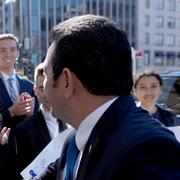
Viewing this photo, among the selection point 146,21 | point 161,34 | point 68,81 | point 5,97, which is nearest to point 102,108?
point 68,81

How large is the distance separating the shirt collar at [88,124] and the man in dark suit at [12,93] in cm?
178

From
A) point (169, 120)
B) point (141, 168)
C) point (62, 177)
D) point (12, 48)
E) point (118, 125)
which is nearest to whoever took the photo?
point (141, 168)

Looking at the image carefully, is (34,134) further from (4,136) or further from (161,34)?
(161,34)

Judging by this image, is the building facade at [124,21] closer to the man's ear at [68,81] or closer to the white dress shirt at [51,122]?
the white dress shirt at [51,122]

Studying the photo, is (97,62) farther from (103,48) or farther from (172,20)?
(172,20)

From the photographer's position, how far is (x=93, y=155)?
1282mm

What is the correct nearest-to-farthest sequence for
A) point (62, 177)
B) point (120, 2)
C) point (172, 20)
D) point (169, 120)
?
point (62, 177) → point (169, 120) → point (120, 2) → point (172, 20)

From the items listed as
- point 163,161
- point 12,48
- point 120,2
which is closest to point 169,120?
point 12,48

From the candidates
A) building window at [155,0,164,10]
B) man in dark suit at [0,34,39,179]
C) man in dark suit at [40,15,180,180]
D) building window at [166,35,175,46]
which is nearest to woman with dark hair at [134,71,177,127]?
man in dark suit at [0,34,39,179]

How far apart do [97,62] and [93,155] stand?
29 centimetres

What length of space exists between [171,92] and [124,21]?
55.6 m

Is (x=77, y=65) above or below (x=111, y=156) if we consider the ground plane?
above

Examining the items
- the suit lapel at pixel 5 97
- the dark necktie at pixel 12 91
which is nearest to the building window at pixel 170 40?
the dark necktie at pixel 12 91

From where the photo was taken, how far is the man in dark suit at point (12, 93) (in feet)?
11.7
